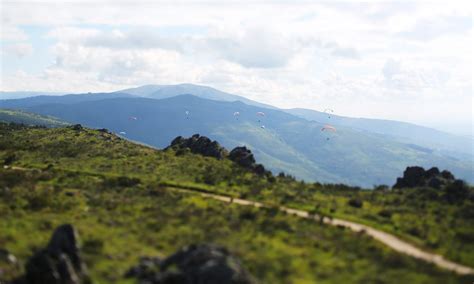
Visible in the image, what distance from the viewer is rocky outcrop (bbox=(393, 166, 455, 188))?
7325 cm

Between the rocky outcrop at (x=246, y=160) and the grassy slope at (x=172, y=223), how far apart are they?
135 inches

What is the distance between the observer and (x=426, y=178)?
79.4 metres

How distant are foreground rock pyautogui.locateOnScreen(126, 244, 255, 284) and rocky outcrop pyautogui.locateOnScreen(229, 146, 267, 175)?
51891mm

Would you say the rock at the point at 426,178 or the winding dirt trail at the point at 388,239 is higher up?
the rock at the point at 426,178

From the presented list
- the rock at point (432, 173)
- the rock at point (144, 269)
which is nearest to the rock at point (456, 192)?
the rock at point (432, 173)

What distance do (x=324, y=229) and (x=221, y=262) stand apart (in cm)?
2003

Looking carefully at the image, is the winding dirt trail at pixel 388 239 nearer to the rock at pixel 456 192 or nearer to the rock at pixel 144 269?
the rock at pixel 456 192

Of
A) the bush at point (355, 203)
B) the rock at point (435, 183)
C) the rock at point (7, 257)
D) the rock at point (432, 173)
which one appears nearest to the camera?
the rock at point (7, 257)

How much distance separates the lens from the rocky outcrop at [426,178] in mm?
73250

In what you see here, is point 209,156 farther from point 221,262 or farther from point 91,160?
point 221,262

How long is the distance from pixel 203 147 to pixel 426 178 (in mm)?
50019

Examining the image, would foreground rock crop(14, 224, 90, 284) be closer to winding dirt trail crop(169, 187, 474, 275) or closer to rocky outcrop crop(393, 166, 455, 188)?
winding dirt trail crop(169, 187, 474, 275)

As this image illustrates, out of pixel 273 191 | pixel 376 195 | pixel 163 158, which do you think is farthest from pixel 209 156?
pixel 376 195

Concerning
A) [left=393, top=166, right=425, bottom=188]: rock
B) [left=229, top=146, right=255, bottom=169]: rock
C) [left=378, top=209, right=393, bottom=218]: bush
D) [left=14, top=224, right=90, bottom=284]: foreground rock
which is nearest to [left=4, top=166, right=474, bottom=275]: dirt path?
[left=378, top=209, right=393, bottom=218]: bush
